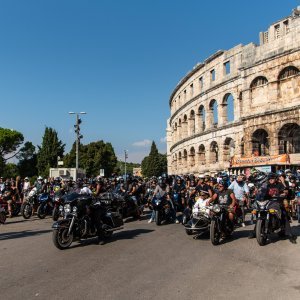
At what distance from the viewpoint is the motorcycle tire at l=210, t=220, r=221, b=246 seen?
28.6 ft

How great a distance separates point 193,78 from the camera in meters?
41.5

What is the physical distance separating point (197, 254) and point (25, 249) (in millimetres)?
3944

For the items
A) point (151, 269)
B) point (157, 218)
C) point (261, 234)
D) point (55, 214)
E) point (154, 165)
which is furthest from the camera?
point (154, 165)

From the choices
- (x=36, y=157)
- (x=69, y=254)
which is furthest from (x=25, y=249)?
(x=36, y=157)

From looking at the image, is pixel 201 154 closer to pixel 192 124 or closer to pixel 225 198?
pixel 192 124

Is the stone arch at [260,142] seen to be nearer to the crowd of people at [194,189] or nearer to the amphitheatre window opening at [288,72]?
the amphitheatre window opening at [288,72]

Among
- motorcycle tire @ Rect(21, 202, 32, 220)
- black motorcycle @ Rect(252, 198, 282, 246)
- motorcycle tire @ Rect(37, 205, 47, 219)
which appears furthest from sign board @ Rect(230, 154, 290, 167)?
black motorcycle @ Rect(252, 198, 282, 246)

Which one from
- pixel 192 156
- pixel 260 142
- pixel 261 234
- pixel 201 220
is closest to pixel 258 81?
pixel 260 142

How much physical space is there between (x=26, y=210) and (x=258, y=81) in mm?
21941

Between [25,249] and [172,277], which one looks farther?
[25,249]

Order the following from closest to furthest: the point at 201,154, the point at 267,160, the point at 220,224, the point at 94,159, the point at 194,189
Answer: the point at 220,224 → the point at 194,189 → the point at 267,160 → the point at 201,154 → the point at 94,159

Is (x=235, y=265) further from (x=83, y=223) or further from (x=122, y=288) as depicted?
(x=83, y=223)

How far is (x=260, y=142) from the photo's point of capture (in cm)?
3084

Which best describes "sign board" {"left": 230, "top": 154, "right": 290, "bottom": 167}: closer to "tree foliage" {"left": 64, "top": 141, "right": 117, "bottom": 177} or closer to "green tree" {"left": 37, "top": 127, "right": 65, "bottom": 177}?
"tree foliage" {"left": 64, "top": 141, "right": 117, "bottom": 177}
